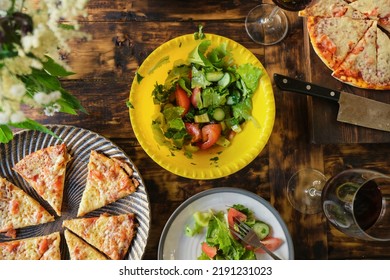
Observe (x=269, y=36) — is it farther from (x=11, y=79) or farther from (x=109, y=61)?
(x=11, y=79)

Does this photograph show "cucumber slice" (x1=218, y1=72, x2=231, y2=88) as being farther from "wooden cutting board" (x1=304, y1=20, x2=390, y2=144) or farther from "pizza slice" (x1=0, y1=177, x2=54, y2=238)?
"pizza slice" (x1=0, y1=177, x2=54, y2=238)

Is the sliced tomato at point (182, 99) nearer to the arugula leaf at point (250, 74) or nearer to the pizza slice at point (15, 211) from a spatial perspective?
the arugula leaf at point (250, 74)

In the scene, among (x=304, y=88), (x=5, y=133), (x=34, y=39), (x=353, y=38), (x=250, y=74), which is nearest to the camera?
(x=34, y=39)

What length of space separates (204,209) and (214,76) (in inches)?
20.4

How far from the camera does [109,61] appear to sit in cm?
185

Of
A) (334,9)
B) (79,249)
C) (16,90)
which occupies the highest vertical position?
(334,9)

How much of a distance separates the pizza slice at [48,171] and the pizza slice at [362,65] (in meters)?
1.19

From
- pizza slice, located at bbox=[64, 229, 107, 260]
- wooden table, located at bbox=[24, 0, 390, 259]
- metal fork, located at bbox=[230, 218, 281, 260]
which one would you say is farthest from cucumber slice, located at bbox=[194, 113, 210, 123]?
pizza slice, located at bbox=[64, 229, 107, 260]

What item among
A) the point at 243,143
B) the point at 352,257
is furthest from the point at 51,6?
the point at 352,257

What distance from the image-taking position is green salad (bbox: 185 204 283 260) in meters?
1.64

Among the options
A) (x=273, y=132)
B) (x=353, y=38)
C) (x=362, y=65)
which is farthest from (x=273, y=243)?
(x=353, y=38)

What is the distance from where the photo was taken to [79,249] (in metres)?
1.71

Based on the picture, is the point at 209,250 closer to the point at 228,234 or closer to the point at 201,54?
the point at 228,234

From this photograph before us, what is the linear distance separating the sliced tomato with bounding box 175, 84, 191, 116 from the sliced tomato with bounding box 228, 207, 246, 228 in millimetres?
423
